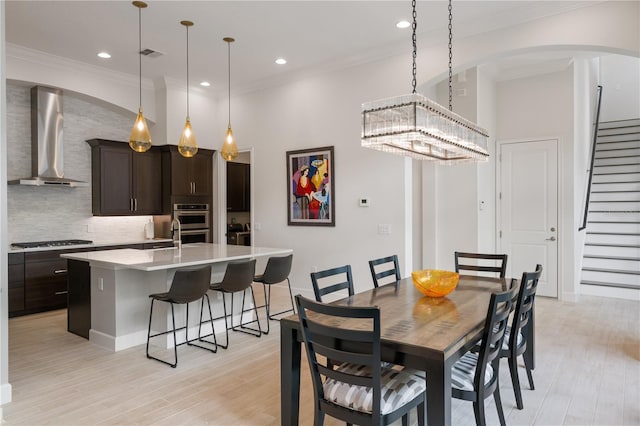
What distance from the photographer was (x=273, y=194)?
21.1 ft

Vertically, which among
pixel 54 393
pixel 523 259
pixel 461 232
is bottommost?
pixel 54 393

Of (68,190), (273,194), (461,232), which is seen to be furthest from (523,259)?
(68,190)

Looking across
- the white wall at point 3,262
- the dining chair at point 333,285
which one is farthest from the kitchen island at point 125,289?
the dining chair at point 333,285

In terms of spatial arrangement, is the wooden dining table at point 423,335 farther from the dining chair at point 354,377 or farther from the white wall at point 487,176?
the white wall at point 487,176

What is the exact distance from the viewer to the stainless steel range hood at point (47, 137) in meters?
5.44

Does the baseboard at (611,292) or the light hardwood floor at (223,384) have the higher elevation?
the baseboard at (611,292)

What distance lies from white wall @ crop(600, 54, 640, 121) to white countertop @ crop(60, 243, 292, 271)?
8764mm

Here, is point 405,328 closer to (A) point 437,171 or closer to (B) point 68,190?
(A) point 437,171

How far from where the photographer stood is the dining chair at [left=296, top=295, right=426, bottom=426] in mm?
1826

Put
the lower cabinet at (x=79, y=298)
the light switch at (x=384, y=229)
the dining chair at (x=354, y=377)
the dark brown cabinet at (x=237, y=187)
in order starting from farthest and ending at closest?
1. the dark brown cabinet at (x=237, y=187)
2. the light switch at (x=384, y=229)
3. the lower cabinet at (x=79, y=298)
4. the dining chair at (x=354, y=377)

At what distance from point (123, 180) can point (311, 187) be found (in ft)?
9.33

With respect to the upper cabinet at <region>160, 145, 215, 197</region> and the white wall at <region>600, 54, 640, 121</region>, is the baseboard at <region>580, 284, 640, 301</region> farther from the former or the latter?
the upper cabinet at <region>160, 145, 215, 197</region>

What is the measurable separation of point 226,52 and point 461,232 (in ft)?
13.4

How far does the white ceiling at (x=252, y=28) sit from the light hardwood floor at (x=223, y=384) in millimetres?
3290
